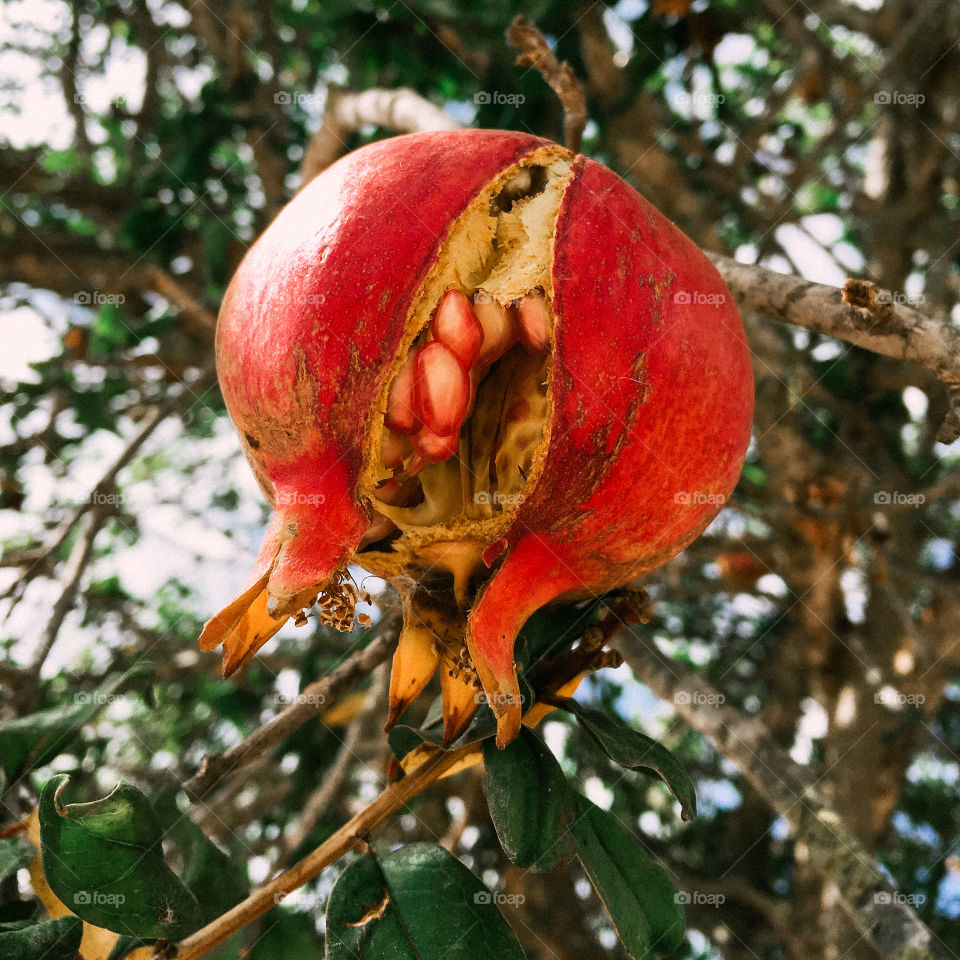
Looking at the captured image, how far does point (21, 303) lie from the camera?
8.50 ft

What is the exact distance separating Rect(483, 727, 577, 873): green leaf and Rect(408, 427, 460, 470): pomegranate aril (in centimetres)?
28

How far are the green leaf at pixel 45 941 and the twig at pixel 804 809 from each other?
789 millimetres

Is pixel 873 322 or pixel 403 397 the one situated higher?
pixel 403 397

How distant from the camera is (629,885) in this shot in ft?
2.92

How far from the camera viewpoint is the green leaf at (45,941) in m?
Result: 0.83

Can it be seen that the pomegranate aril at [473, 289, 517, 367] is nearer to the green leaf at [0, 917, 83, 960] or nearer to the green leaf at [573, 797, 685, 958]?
the green leaf at [573, 797, 685, 958]

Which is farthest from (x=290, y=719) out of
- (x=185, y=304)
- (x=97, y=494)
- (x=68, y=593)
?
(x=185, y=304)

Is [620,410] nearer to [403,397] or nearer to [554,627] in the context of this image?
[403,397]

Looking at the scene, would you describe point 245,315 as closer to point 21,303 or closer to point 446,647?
point 446,647

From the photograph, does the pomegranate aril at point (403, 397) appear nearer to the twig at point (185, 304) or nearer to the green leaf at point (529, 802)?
the green leaf at point (529, 802)

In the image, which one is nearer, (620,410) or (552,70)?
(620,410)

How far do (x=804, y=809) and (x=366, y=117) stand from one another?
127 cm

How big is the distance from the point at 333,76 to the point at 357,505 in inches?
104

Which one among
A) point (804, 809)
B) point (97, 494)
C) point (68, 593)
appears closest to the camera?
point (804, 809)
